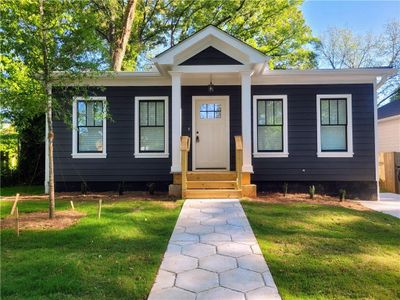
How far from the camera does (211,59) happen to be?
8945mm

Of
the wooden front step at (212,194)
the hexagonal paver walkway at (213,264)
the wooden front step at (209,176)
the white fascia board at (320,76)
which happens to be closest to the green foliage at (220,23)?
the white fascia board at (320,76)

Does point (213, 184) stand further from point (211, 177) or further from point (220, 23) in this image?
point (220, 23)

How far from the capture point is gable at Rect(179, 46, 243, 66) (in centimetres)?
891

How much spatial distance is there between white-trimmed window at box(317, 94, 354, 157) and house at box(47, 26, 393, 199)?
0.09 feet

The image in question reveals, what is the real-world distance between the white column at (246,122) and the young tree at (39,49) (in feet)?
12.6

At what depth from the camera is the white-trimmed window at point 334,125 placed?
32.3 ft

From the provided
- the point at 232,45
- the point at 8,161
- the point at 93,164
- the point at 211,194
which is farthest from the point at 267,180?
the point at 8,161

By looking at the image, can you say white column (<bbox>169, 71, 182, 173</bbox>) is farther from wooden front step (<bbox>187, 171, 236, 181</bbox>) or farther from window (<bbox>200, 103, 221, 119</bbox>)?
window (<bbox>200, 103, 221, 119</bbox>)

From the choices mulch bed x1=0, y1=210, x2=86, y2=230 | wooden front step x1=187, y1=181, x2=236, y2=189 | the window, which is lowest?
mulch bed x1=0, y1=210, x2=86, y2=230

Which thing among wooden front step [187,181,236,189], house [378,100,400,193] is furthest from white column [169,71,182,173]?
house [378,100,400,193]

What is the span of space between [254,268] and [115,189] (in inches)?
265

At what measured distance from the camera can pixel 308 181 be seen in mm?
9859

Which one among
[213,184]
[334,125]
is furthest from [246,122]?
[334,125]

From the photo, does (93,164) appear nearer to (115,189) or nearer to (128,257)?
(115,189)
